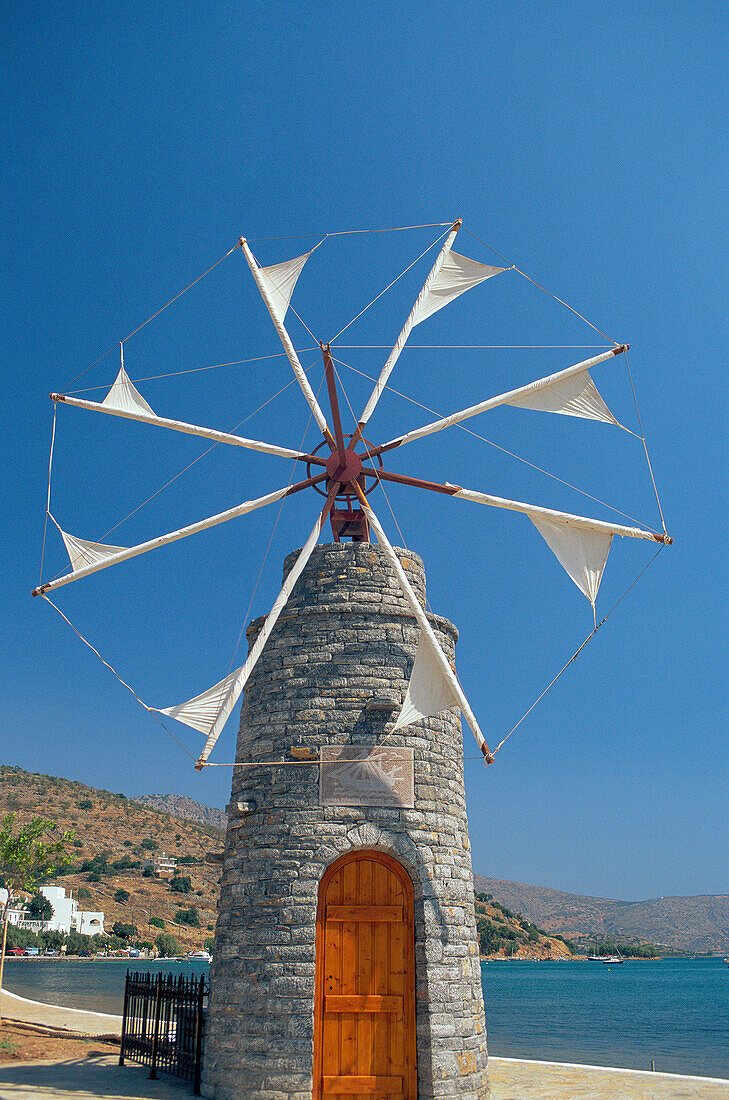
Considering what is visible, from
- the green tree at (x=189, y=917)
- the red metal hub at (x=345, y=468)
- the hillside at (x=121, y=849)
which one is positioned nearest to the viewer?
the red metal hub at (x=345, y=468)

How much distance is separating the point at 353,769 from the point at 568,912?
485 ft

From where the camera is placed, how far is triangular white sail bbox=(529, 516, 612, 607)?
9430 millimetres

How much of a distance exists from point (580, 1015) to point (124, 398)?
36.5 m

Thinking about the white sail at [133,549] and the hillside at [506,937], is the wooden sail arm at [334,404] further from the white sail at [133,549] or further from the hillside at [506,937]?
the hillside at [506,937]

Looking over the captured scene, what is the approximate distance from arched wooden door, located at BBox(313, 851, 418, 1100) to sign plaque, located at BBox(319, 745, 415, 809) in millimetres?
632

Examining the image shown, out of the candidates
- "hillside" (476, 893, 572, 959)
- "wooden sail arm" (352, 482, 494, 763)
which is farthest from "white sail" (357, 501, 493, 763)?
"hillside" (476, 893, 572, 959)

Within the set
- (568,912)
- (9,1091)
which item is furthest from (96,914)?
(568,912)

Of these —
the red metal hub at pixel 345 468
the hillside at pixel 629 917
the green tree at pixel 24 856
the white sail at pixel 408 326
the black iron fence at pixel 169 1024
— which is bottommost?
the hillside at pixel 629 917

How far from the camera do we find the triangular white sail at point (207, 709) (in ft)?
27.1

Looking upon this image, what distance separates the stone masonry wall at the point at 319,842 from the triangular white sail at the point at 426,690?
1.67 feet

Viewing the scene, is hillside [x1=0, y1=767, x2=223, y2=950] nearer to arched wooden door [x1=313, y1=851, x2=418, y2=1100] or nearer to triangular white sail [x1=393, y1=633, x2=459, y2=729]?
arched wooden door [x1=313, y1=851, x2=418, y2=1100]

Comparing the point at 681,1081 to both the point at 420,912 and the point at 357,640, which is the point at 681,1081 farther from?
the point at 357,640

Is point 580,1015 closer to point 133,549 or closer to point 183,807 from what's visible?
point 133,549

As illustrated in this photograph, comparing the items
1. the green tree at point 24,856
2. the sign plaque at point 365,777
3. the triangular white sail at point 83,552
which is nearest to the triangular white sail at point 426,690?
the sign plaque at point 365,777
